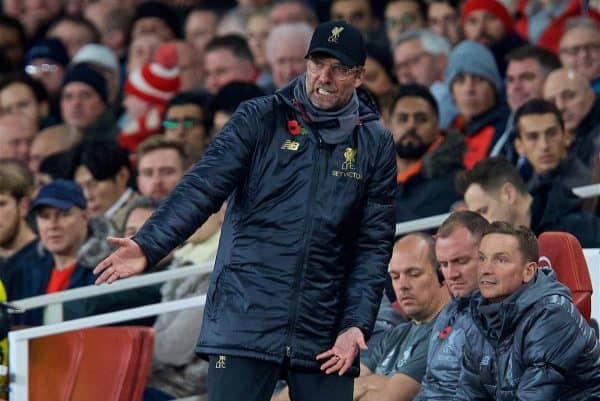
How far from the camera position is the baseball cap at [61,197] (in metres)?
10.3

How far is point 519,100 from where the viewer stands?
36.7 feet

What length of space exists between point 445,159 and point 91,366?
314 cm

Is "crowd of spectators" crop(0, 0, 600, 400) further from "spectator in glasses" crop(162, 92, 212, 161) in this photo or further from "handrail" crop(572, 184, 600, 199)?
"handrail" crop(572, 184, 600, 199)

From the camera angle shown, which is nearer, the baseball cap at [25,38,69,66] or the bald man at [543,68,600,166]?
the bald man at [543,68,600,166]

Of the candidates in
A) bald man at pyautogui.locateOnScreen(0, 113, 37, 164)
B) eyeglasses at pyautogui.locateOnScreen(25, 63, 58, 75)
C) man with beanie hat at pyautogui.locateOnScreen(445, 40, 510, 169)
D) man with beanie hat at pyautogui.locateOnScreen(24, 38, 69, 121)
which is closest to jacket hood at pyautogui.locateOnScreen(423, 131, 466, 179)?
man with beanie hat at pyautogui.locateOnScreen(445, 40, 510, 169)

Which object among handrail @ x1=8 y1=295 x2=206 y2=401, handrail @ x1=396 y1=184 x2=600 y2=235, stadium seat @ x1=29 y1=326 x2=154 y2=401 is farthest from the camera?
handrail @ x1=396 y1=184 x2=600 y2=235

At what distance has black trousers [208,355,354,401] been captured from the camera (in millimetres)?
6078

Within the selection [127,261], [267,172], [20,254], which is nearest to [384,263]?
[267,172]

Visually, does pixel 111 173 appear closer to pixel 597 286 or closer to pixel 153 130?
pixel 153 130

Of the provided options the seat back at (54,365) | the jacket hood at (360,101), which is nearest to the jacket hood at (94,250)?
the seat back at (54,365)

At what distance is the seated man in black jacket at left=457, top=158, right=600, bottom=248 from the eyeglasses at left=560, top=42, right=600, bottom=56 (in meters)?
2.43

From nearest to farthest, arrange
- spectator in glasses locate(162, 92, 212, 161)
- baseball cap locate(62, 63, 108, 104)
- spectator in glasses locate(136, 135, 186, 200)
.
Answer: spectator in glasses locate(136, 135, 186, 200) < spectator in glasses locate(162, 92, 212, 161) < baseball cap locate(62, 63, 108, 104)

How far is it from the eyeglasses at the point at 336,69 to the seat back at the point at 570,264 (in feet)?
6.45

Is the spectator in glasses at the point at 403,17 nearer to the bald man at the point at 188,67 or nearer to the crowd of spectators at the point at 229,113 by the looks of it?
the crowd of spectators at the point at 229,113
